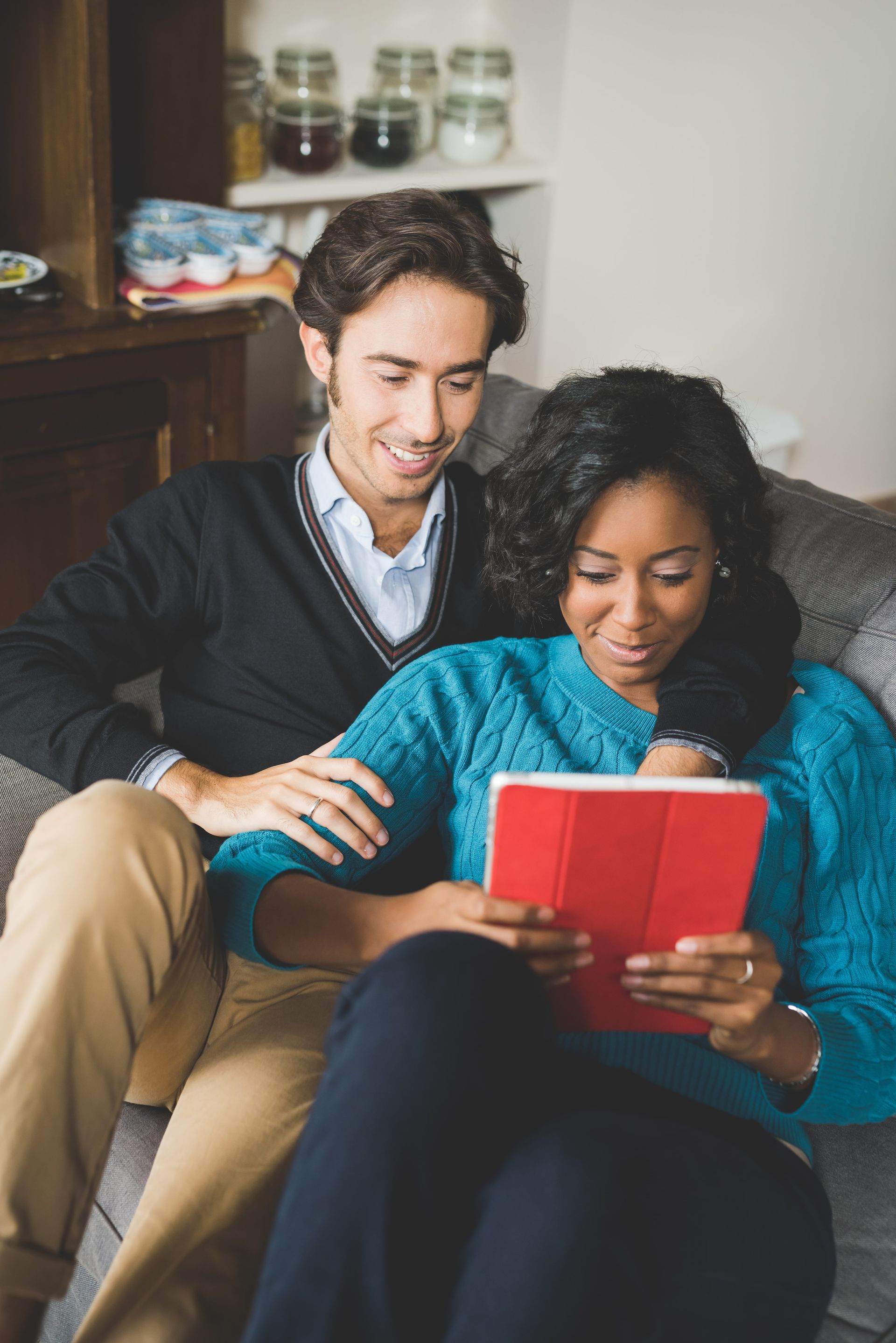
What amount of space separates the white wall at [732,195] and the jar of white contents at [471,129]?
0.56 feet

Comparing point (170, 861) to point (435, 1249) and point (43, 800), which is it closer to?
point (435, 1249)

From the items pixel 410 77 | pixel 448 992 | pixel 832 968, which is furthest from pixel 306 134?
pixel 448 992

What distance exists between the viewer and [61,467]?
6.59 feet

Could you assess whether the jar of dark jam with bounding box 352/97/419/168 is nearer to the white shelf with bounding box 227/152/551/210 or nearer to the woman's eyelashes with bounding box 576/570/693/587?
the white shelf with bounding box 227/152/551/210

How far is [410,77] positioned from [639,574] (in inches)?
70.9

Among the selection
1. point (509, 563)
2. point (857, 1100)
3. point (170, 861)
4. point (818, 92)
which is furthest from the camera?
point (818, 92)

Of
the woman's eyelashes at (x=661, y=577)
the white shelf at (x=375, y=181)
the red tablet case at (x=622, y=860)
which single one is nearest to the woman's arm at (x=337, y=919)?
the red tablet case at (x=622, y=860)

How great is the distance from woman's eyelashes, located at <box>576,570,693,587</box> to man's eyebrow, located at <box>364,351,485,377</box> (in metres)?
0.31

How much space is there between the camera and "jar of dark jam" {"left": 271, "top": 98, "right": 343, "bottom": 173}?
2.45 metres

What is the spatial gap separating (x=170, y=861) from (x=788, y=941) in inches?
23.7

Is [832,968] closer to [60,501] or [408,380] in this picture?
[408,380]

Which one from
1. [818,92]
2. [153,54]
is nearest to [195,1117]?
[153,54]

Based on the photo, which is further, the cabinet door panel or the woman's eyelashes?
the cabinet door panel

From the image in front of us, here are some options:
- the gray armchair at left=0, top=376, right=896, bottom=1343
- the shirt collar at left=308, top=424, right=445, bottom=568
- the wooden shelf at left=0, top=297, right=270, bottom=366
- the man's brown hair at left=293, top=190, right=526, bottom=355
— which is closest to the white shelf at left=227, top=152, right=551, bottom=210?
the wooden shelf at left=0, top=297, right=270, bottom=366
